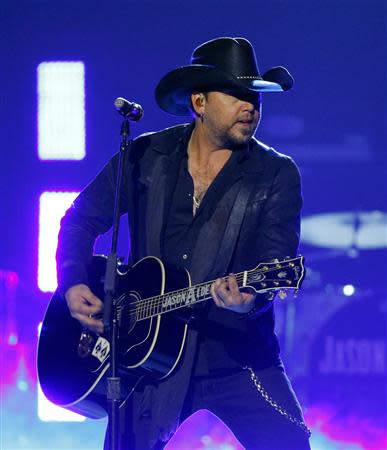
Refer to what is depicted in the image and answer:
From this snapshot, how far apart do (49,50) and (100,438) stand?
8.28 feet

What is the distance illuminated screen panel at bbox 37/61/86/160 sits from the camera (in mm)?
5676

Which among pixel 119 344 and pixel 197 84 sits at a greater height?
pixel 197 84

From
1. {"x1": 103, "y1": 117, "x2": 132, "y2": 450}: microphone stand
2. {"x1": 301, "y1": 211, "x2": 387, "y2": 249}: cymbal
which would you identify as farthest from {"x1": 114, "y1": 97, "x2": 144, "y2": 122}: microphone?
{"x1": 301, "y1": 211, "x2": 387, "y2": 249}: cymbal

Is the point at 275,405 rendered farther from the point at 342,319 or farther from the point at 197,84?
the point at 342,319

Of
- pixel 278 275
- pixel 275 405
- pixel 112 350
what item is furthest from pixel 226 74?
pixel 275 405

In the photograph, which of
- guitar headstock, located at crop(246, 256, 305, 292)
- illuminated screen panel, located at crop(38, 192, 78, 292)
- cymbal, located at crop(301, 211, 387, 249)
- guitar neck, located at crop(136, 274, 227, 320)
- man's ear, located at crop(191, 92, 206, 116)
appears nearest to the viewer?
guitar headstock, located at crop(246, 256, 305, 292)

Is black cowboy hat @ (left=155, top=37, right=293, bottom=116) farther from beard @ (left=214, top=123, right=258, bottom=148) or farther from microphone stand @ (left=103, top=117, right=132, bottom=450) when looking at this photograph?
microphone stand @ (left=103, top=117, right=132, bottom=450)

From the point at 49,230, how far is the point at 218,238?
7.57 feet

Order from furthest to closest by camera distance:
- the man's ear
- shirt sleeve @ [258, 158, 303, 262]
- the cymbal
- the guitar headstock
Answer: the cymbal < the man's ear < shirt sleeve @ [258, 158, 303, 262] < the guitar headstock

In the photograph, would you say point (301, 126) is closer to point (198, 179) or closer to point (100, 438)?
point (198, 179)

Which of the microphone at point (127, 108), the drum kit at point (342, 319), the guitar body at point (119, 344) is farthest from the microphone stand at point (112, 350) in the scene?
the drum kit at point (342, 319)

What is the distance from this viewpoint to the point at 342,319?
5422 millimetres

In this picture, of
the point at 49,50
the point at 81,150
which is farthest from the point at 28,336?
the point at 49,50

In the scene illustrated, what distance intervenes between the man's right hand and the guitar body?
0.08 metres
